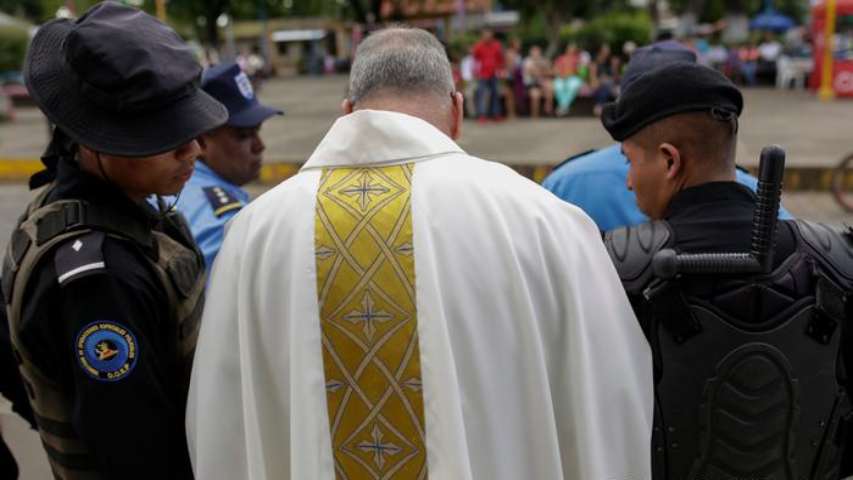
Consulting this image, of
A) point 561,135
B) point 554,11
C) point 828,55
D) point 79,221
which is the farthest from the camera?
point 554,11

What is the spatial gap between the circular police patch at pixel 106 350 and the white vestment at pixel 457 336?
126 millimetres

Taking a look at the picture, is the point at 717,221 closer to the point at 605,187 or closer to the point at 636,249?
the point at 636,249

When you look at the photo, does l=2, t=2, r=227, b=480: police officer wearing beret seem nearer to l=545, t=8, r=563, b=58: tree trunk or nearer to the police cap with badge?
the police cap with badge

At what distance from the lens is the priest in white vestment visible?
53.9 inches

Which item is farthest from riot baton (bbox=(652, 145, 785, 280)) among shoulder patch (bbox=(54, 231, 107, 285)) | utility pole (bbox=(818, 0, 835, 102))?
utility pole (bbox=(818, 0, 835, 102))

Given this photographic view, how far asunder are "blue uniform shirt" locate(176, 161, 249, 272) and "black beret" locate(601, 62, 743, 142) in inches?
51.4

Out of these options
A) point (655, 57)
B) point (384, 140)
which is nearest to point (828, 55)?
point (655, 57)

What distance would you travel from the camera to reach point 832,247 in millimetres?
1622

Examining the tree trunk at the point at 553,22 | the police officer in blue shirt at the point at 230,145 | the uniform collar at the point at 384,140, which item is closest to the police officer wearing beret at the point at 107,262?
the uniform collar at the point at 384,140

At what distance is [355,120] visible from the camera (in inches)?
56.6

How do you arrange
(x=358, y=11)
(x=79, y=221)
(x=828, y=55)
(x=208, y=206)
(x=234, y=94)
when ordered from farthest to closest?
(x=358, y=11) → (x=828, y=55) → (x=234, y=94) → (x=208, y=206) → (x=79, y=221)

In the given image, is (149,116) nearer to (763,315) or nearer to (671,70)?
(671,70)

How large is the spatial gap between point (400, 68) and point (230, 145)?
155cm

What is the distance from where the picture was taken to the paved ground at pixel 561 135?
10.7 metres
